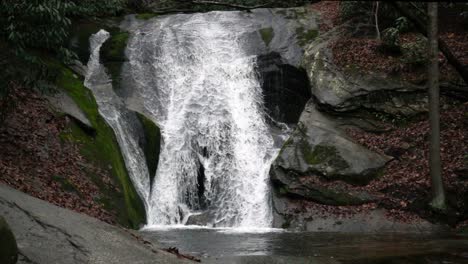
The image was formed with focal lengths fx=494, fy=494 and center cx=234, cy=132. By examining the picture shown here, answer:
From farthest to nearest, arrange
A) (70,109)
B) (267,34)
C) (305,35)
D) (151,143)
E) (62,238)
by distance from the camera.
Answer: (267,34) < (305,35) < (151,143) < (70,109) < (62,238)

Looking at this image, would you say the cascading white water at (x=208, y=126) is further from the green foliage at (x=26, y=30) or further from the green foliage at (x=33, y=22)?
the green foliage at (x=33, y=22)

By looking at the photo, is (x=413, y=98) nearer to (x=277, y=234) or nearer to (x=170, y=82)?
(x=277, y=234)

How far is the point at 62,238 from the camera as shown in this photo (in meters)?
6.68

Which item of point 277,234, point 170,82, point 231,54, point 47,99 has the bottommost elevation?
point 277,234

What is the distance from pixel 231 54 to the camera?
20.8 meters

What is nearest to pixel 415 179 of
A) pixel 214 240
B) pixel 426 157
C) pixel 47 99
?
pixel 426 157

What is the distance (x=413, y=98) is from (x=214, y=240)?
9064 millimetres

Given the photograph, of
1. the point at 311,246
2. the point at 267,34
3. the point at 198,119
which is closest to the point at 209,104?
the point at 198,119

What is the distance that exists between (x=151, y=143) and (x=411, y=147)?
8.32 meters

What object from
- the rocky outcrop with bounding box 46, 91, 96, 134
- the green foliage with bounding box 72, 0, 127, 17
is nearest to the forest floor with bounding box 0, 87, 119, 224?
the rocky outcrop with bounding box 46, 91, 96, 134

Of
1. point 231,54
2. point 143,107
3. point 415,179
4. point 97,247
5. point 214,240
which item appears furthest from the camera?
point 231,54

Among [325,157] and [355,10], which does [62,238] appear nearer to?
[325,157]

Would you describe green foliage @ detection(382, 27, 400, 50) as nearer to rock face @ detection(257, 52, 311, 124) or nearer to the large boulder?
rock face @ detection(257, 52, 311, 124)

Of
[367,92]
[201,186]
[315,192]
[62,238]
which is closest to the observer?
[62,238]
